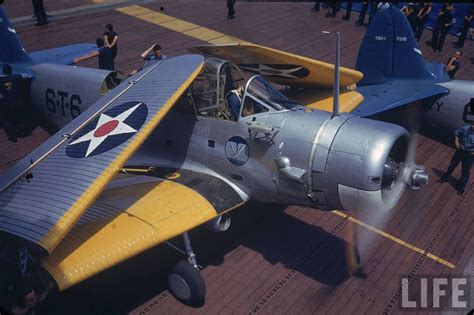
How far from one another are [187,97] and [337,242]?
13.3ft

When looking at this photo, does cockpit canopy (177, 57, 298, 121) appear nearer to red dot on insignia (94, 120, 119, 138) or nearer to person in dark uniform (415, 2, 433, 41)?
red dot on insignia (94, 120, 119, 138)

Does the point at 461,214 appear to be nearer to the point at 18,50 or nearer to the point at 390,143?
the point at 390,143

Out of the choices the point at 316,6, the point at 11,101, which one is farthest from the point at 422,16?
the point at 11,101

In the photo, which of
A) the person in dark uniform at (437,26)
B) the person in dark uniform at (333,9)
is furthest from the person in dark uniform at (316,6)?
the person in dark uniform at (437,26)

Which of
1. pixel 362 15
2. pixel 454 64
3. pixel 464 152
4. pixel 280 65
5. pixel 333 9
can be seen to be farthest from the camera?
pixel 333 9

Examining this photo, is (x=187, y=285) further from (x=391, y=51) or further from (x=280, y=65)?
(x=391, y=51)

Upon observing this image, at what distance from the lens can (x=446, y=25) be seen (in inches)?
764

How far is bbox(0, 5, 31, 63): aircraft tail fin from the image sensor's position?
460 inches

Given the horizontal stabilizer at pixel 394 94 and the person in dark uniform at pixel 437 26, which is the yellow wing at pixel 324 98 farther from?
the person in dark uniform at pixel 437 26

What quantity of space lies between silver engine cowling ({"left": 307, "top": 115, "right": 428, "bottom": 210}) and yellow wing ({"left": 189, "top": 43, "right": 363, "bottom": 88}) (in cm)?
305

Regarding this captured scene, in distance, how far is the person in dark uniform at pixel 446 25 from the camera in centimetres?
1912

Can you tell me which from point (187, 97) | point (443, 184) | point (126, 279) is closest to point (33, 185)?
point (126, 279)

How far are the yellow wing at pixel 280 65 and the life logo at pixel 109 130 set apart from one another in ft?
8.90

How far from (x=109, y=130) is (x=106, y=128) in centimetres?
13
